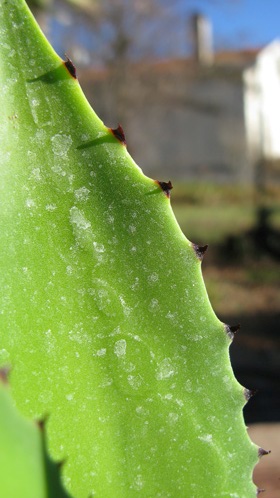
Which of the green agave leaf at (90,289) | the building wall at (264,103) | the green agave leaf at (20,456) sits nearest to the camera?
the green agave leaf at (20,456)

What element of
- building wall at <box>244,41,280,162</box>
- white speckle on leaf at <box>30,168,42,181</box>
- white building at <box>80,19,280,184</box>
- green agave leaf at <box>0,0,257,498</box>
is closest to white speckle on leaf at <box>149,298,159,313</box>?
green agave leaf at <box>0,0,257,498</box>

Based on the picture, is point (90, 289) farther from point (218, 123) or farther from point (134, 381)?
point (218, 123)

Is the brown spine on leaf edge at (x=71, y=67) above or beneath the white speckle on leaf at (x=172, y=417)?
above

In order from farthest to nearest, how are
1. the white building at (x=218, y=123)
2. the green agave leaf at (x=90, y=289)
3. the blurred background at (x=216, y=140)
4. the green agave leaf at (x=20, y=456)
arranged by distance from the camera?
the white building at (x=218, y=123), the blurred background at (x=216, y=140), the green agave leaf at (x=90, y=289), the green agave leaf at (x=20, y=456)

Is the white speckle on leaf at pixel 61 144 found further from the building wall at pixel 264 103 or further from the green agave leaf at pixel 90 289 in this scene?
the building wall at pixel 264 103

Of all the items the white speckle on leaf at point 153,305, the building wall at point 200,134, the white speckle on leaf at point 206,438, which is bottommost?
the building wall at point 200,134

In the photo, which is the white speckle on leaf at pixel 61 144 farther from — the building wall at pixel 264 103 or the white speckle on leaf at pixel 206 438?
the building wall at pixel 264 103

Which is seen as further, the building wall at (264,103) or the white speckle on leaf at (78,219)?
the building wall at (264,103)

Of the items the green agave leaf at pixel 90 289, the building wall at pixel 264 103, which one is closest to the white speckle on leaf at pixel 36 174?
the green agave leaf at pixel 90 289
